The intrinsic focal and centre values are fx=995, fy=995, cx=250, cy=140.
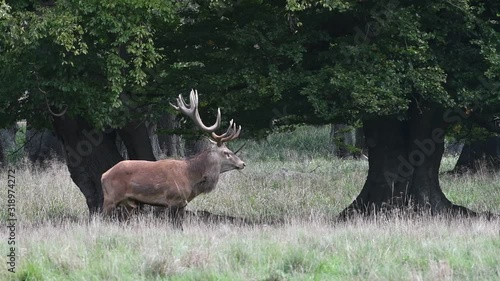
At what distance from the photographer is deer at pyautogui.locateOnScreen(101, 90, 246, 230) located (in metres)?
16.1

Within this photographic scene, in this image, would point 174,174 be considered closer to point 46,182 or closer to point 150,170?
point 150,170

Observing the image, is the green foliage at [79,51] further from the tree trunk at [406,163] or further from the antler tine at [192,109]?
the tree trunk at [406,163]

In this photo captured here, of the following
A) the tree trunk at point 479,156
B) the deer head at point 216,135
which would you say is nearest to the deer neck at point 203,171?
the deer head at point 216,135

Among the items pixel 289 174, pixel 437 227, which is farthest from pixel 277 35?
pixel 289 174

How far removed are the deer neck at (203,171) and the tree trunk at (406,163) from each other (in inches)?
121

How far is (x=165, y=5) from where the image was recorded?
1573 cm

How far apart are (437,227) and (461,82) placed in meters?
3.86

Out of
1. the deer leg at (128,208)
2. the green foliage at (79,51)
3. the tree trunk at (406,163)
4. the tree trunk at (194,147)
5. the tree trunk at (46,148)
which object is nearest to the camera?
the green foliage at (79,51)

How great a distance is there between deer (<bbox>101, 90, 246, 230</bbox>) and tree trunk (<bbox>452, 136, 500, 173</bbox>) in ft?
38.9

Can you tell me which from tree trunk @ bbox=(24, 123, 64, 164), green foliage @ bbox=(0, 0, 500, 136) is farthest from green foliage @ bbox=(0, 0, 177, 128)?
tree trunk @ bbox=(24, 123, 64, 164)

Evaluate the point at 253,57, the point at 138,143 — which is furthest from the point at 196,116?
the point at 138,143

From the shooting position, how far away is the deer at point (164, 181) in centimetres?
1609

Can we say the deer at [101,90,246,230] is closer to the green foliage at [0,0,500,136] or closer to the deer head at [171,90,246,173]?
the deer head at [171,90,246,173]

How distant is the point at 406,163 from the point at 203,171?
4.39m
